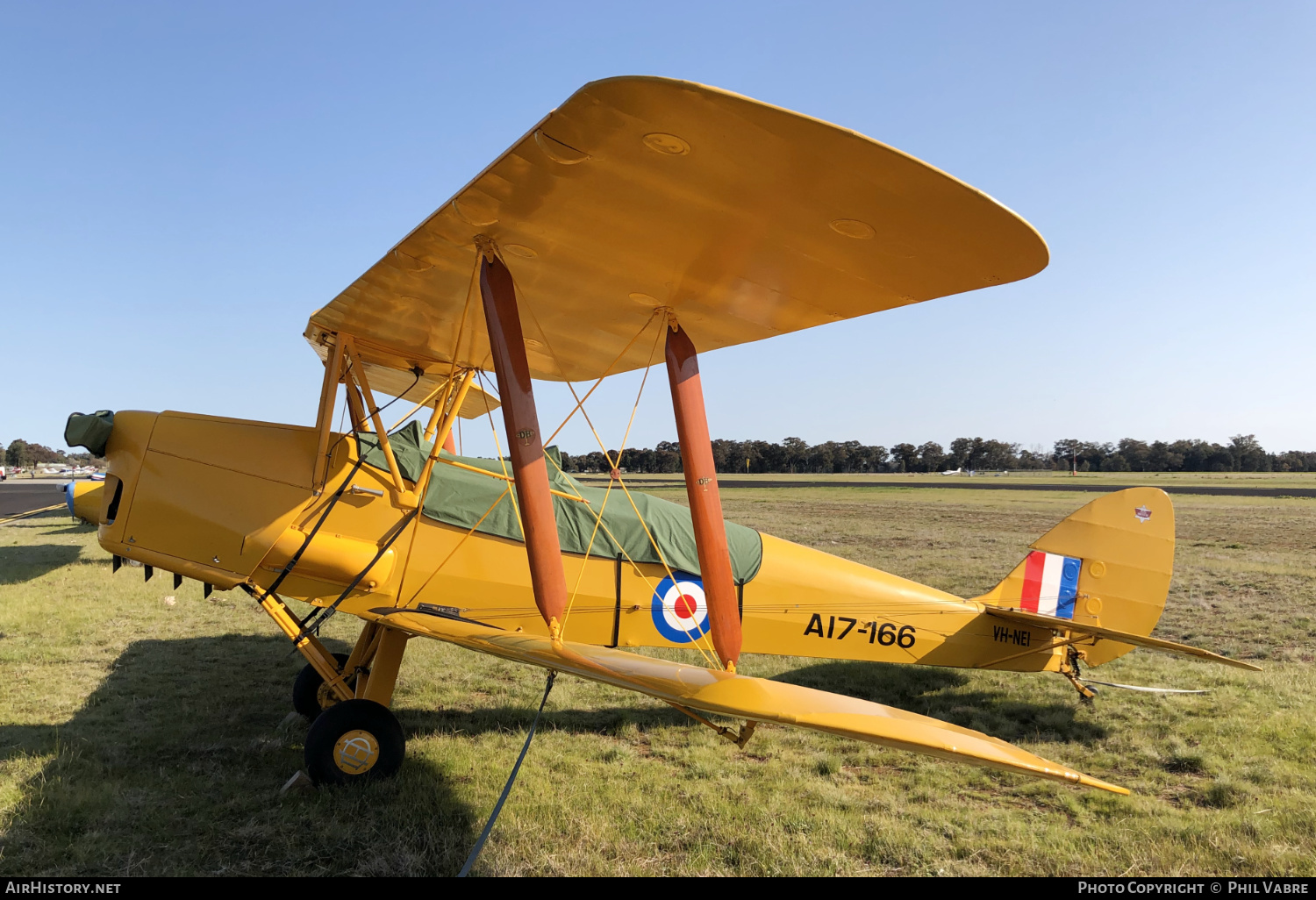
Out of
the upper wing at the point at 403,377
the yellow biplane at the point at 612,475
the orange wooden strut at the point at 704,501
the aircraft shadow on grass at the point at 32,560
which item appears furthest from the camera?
the aircraft shadow on grass at the point at 32,560

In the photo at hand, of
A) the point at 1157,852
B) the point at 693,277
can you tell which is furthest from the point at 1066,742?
the point at 693,277

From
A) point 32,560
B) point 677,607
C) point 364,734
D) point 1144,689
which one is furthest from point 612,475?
point 32,560

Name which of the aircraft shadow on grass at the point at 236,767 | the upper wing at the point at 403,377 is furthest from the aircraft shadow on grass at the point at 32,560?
the upper wing at the point at 403,377

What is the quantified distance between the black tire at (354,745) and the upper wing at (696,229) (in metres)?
2.36

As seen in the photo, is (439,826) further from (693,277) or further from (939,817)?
(693,277)

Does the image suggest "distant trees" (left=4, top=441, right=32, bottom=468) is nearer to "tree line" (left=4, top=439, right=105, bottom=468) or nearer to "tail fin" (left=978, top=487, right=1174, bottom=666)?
"tree line" (left=4, top=439, right=105, bottom=468)

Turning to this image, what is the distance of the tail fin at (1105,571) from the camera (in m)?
5.23

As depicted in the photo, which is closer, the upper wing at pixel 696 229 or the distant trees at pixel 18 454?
the upper wing at pixel 696 229

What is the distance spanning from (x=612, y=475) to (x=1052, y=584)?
3821 millimetres

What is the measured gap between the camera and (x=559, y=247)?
10.6ft

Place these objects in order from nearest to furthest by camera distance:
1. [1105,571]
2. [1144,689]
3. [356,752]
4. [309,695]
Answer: [356,752], [309,695], [1144,689], [1105,571]

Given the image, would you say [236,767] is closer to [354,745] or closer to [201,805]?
[201,805]

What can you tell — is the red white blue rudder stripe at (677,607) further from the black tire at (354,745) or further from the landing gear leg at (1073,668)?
the landing gear leg at (1073,668)

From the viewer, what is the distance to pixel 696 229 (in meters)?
2.88
